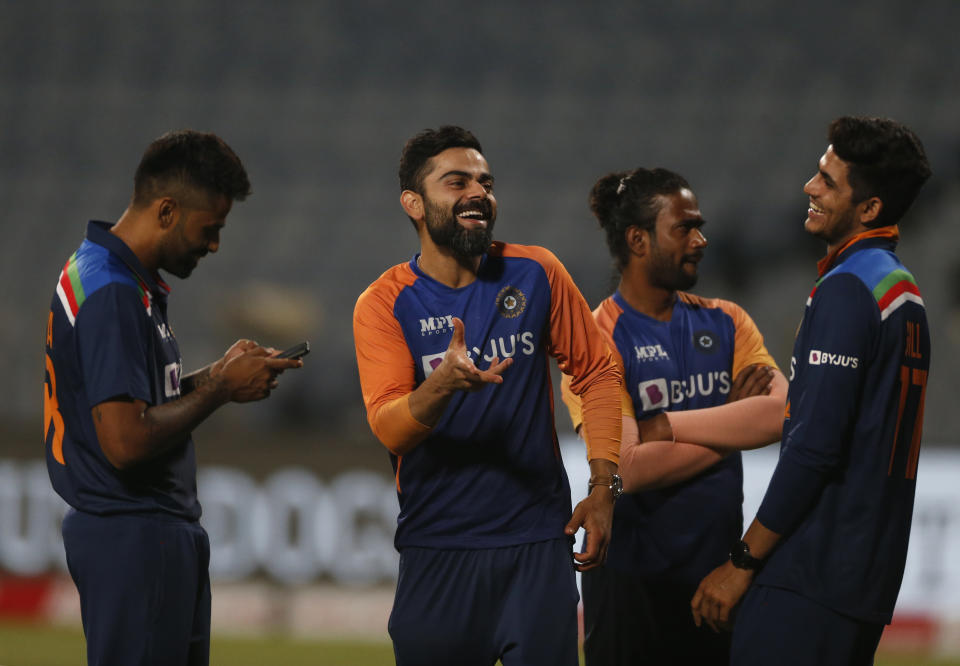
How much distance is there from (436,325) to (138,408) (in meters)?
0.88

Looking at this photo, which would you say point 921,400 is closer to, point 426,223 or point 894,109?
point 426,223

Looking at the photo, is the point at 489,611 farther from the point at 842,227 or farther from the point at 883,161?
the point at 883,161

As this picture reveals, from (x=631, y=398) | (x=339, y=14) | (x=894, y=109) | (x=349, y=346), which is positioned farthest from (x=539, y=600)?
(x=339, y=14)

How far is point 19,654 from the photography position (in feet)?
25.9

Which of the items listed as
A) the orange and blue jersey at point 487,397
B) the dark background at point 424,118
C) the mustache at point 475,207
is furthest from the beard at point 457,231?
the dark background at point 424,118

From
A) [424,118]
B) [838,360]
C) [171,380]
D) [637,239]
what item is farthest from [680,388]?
[424,118]

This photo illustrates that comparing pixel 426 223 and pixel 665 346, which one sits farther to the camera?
pixel 665 346

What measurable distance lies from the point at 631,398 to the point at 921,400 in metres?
1.08

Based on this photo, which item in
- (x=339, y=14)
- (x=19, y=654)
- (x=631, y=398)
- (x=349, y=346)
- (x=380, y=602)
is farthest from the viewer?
(x=339, y=14)

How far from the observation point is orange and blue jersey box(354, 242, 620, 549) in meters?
3.31

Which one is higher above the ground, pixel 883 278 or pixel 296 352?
pixel 883 278

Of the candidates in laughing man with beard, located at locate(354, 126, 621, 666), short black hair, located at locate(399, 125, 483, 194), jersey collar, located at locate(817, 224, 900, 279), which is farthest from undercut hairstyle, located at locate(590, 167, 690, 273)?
jersey collar, located at locate(817, 224, 900, 279)

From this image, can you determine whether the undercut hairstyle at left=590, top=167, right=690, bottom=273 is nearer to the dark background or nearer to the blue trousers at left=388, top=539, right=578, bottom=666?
the blue trousers at left=388, top=539, right=578, bottom=666

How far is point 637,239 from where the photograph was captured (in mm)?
4121
